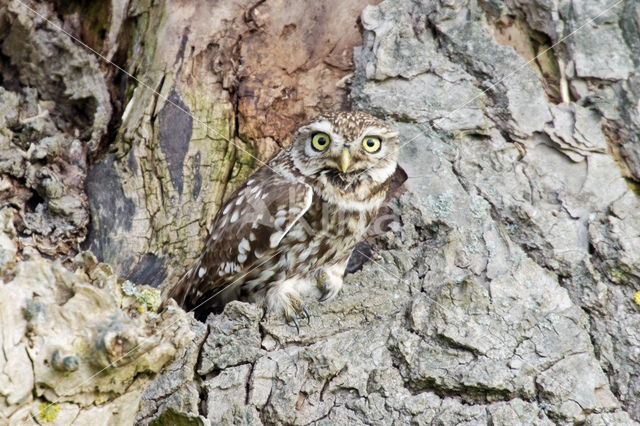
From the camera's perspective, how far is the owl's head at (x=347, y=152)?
3191 millimetres

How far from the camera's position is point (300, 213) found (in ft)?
10.8

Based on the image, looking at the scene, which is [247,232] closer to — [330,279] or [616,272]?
[330,279]

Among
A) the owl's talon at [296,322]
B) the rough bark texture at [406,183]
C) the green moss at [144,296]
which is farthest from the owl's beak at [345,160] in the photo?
the green moss at [144,296]

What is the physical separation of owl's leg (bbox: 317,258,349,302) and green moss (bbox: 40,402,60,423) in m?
1.85

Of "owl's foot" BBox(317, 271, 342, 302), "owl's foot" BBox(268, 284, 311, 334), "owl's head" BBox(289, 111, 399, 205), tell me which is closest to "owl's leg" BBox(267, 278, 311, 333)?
"owl's foot" BBox(268, 284, 311, 334)

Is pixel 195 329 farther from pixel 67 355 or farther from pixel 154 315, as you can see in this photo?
pixel 67 355

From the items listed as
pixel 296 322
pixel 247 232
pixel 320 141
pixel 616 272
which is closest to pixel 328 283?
pixel 247 232

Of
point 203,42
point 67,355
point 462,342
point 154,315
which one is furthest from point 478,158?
point 67,355

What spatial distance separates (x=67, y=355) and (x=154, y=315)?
13.5 inches

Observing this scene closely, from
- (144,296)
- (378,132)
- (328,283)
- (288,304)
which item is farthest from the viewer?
(328,283)

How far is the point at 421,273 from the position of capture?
305 centimetres

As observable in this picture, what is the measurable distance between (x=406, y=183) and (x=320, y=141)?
532mm

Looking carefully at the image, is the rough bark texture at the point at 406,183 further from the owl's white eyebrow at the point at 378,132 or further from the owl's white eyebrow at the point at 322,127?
the owl's white eyebrow at the point at 322,127

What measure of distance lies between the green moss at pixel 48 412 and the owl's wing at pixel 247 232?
4.99 feet
